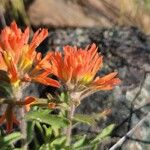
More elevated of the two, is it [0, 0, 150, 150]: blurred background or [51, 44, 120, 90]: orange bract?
[51, 44, 120, 90]: orange bract

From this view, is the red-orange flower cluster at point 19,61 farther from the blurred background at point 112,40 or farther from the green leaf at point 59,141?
the blurred background at point 112,40

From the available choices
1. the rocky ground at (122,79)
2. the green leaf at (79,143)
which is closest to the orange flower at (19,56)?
the green leaf at (79,143)

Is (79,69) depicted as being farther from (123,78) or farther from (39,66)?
(123,78)

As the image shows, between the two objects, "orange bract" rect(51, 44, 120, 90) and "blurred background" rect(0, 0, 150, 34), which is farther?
"blurred background" rect(0, 0, 150, 34)

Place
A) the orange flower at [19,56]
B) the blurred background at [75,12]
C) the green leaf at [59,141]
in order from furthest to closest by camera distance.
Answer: the blurred background at [75,12] → the green leaf at [59,141] → the orange flower at [19,56]

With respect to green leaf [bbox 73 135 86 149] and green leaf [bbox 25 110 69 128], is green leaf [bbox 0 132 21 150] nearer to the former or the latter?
green leaf [bbox 25 110 69 128]

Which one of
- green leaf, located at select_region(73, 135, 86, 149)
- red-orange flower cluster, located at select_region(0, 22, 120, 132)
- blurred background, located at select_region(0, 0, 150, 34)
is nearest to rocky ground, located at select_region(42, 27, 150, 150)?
green leaf, located at select_region(73, 135, 86, 149)
